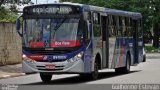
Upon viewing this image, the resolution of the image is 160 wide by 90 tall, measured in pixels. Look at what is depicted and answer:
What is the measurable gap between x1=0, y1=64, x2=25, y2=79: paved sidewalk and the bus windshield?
5.53m

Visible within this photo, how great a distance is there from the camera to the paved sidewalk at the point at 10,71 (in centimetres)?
2802

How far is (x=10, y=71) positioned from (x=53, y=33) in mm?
9300

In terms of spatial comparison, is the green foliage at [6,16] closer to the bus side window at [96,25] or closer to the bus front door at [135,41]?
the bus front door at [135,41]

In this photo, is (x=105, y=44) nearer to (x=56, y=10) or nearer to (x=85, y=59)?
(x=85, y=59)

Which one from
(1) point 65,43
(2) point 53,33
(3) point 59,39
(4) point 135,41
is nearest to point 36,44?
(2) point 53,33

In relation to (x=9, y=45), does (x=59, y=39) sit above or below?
above

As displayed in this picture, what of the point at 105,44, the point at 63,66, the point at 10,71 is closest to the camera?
the point at 63,66

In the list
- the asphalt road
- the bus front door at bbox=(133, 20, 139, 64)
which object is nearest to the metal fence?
the asphalt road

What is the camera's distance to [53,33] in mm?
21578

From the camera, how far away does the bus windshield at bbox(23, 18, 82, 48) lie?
21469 mm

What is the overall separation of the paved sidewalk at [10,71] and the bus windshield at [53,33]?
5.53 meters

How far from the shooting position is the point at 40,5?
Answer: 2217cm

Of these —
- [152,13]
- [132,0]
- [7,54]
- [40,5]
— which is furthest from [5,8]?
[152,13]

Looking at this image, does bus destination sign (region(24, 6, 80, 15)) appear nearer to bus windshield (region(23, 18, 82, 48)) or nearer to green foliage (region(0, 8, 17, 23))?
bus windshield (region(23, 18, 82, 48))
